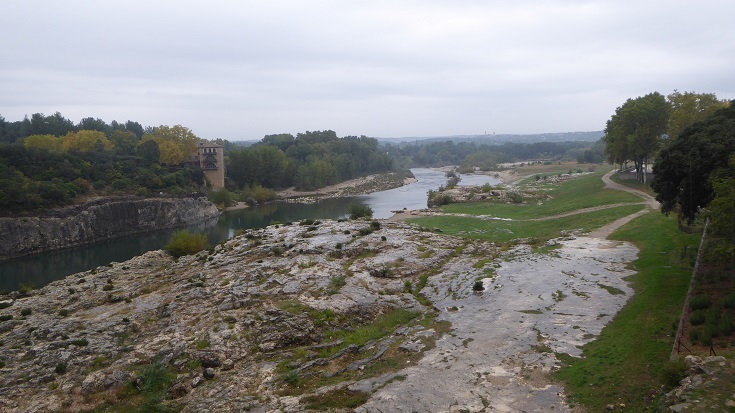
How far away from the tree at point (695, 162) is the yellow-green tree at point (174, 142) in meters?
106

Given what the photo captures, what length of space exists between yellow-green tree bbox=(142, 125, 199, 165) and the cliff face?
22959 millimetres

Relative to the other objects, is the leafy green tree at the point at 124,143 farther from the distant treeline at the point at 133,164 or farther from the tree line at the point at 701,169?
the tree line at the point at 701,169

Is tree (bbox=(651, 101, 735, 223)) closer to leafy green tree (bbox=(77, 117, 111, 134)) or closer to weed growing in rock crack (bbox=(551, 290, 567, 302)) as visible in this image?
weed growing in rock crack (bbox=(551, 290, 567, 302))

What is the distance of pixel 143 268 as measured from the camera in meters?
43.6

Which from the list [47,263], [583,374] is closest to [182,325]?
[583,374]

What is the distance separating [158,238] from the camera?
247ft

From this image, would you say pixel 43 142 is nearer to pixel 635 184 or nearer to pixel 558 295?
pixel 558 295

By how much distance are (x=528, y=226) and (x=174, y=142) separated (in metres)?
95.3

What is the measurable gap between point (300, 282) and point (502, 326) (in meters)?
13.3

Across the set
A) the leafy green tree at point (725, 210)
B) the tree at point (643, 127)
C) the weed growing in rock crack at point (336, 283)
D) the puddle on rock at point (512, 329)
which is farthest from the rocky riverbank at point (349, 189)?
the leafy green tree at point (725, 210)

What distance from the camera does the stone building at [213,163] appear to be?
116 m

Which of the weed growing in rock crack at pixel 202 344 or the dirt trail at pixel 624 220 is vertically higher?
the dirt trail at pixel 624 220

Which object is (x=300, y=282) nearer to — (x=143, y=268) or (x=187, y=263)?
(x=187, y=263)

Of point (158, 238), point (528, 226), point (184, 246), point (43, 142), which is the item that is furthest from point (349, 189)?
point (528, 226)
